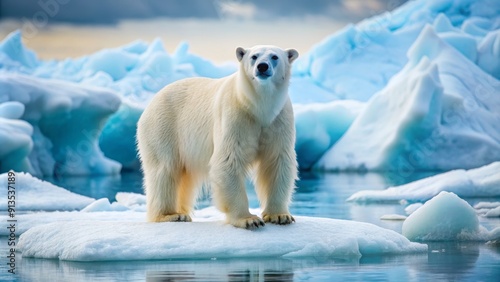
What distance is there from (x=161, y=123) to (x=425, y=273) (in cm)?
289

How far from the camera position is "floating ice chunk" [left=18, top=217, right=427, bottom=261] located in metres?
7.00

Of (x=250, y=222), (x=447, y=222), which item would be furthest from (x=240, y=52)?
(x=447, y=222)

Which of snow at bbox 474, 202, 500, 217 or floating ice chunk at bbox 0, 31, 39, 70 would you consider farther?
floating ice chunk at bbox 0, 31, 39, 70

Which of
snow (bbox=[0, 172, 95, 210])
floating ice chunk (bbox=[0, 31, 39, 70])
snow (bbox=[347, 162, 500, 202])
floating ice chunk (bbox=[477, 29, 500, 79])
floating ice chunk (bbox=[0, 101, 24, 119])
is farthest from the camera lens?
floating ice chunk (bbox=[477, 29, 500, 79])

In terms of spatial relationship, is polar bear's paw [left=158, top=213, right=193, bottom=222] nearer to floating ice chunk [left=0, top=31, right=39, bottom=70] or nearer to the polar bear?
the polar bear

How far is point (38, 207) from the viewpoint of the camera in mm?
12953

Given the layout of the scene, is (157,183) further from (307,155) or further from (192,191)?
(307,155)

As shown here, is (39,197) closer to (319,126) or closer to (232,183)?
(232,183)

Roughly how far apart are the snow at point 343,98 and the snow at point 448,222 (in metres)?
13.5

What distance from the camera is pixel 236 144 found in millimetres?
7074

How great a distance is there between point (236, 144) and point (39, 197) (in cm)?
713

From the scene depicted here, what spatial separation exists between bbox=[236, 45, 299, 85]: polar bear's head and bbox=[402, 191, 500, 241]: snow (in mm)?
2325

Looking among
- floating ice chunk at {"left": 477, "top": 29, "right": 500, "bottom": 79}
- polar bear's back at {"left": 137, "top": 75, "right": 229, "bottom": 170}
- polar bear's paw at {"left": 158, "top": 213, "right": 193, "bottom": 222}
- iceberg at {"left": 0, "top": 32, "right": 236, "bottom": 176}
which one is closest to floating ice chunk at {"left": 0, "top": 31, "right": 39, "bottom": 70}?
iceberg at {"left": 0, "top": 32, "right": 236, "bottom": 176}

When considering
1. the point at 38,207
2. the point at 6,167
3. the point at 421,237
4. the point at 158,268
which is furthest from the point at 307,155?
the point at 158,268
